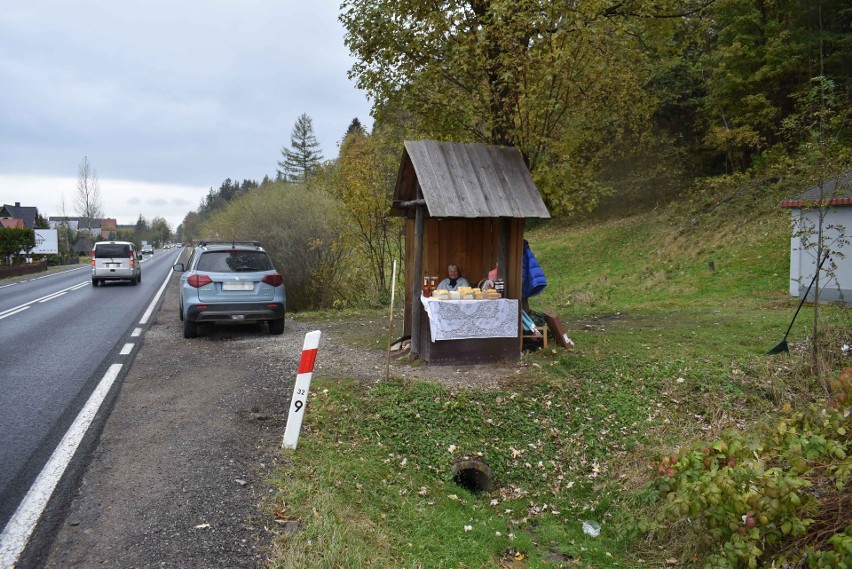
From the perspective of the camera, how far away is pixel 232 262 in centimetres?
1073

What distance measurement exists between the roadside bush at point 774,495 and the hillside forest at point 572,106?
4860mm

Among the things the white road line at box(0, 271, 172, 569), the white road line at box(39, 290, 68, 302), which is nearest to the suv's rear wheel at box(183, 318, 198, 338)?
the white road line at box(0, 271, 172, 569)

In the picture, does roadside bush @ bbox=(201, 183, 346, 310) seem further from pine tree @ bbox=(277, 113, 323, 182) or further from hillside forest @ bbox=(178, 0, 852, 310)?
pine tree @ bbox=(277, 113, 323, 182)

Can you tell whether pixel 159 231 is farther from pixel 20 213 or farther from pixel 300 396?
pixel 300 396

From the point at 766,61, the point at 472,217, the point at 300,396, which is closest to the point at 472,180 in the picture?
the point at 472,217

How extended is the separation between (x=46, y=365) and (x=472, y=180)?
6.77m

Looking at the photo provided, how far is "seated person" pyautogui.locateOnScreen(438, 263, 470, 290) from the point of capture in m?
9.25

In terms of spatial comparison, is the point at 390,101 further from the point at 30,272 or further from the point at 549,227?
the point at 30,272

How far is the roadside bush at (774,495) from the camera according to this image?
11.9 feet

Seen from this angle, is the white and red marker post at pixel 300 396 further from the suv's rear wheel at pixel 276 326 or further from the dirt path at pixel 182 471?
the suv's rear wheel at pixel 276 326

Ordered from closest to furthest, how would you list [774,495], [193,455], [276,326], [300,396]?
[774,495] < [193,455] < [300,396] < [276,326]

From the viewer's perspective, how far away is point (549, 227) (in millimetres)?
37500

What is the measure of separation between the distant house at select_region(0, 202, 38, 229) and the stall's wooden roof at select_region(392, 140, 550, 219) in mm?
95241

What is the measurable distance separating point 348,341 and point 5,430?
5369 millimetres
